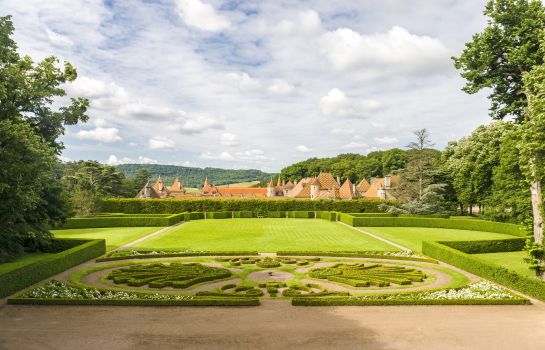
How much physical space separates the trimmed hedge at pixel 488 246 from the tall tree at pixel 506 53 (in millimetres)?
9147

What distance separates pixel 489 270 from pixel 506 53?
18952mm

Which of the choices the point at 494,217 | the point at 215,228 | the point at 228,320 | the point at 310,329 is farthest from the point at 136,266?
the point at 494,217

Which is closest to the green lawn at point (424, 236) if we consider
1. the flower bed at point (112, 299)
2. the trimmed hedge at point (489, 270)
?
the trimmed hedge at point (489, 270)

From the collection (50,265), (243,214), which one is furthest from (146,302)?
(243,214)

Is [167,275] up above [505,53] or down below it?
below

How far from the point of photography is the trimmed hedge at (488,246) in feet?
92.2

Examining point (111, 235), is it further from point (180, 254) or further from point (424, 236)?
→ point (424, 236)

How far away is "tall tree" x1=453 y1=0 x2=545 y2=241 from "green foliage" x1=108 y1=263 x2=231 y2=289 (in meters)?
24.3

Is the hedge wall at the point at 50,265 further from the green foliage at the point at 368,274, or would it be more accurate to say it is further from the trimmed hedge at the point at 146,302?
the green foliage at the point at 368,274

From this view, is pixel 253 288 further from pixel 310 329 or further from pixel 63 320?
pixel 63 320

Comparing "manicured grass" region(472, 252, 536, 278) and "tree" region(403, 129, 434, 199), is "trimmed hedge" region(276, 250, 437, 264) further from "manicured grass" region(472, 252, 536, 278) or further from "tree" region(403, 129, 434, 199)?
"tree" region(403, 129, 434, 199)

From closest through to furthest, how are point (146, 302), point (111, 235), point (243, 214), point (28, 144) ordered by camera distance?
point (146, 302), point (28, 144), point (111, 235), point (243, 214)

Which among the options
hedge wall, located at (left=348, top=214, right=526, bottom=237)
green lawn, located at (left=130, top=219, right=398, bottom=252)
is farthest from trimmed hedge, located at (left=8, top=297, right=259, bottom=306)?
hedge wall, located at (left=348, top=214, right=526, bottom=237)

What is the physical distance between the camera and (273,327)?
42.2 ft
